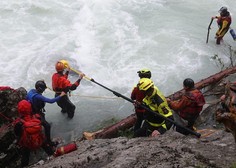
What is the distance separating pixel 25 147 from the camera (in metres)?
6.62

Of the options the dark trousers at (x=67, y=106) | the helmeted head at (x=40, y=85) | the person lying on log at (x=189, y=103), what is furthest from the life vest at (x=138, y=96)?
the dark trousers at (x=67, y=106)

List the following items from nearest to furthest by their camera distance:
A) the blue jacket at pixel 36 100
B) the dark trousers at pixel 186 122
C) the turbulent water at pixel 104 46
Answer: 1. the dark trousers at pixel 186 122
2. the blue jacket at pixel 36 100
3. the turbulent water at pixel 104 46

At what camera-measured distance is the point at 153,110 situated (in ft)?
20.3

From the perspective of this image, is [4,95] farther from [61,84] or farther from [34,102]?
[61,84]

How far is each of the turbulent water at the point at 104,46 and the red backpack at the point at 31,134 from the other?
2.07 meters

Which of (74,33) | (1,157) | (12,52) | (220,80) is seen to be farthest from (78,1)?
(1,157)

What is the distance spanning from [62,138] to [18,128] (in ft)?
7.38

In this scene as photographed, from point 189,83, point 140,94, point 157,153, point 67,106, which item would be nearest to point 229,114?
point 157,153

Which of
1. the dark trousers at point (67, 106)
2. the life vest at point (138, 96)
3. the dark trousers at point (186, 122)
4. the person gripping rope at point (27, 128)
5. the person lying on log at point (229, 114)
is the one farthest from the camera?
the dark trousers at point (67, 106)

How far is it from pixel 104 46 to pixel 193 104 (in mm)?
7276

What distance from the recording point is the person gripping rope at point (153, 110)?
6.04m

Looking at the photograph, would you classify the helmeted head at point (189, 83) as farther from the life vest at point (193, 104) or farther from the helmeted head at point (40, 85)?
the helmeted head at point (40, 85)

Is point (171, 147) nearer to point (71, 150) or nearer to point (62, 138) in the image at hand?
point (71, 150)

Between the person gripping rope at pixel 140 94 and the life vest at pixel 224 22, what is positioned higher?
the life vest at pixel 224 22
